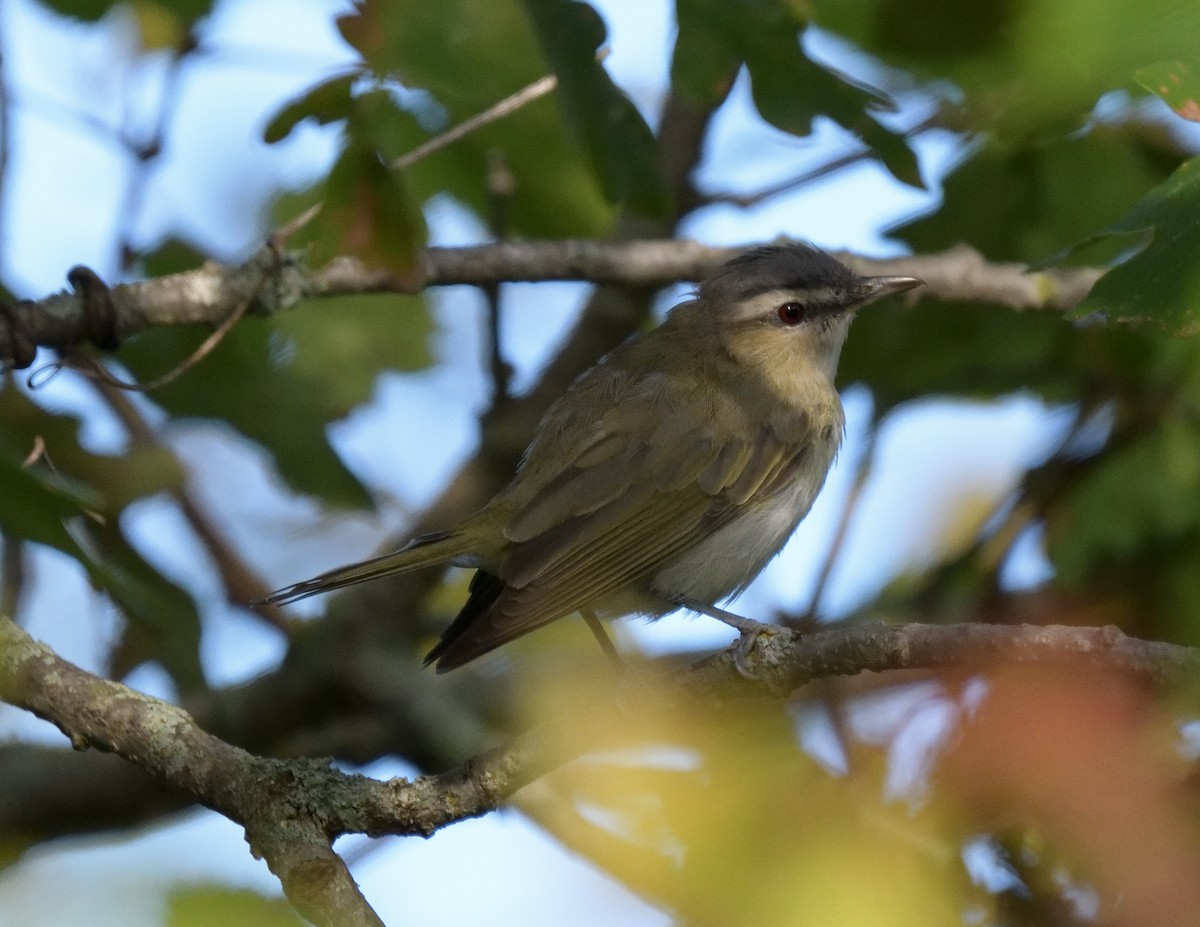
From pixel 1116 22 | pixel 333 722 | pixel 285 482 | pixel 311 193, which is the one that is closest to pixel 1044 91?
pixel 1116 22

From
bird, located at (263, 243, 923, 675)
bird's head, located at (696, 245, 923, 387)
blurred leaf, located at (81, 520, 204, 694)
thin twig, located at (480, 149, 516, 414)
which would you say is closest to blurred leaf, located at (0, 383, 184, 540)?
blurred leaf, located at (81, 520, 204, 694)

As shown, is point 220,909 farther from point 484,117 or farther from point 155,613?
point 484,117

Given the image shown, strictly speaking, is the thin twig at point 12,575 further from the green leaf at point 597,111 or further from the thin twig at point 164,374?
the green leaf at point 597,111

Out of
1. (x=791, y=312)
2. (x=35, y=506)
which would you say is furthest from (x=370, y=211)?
(x=791, y=312)

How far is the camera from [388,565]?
4.18m

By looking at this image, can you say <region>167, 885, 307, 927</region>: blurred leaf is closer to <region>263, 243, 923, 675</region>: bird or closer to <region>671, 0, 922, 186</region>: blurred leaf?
<region>263, 243, 923, 675</region>: bird

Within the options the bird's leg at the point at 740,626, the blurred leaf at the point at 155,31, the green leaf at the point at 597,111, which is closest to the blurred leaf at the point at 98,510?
the bird's leg at the point at 740,626

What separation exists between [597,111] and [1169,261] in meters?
1.50

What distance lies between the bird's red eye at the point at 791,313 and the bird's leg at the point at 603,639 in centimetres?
144

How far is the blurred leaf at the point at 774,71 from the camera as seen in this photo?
12.2 ft

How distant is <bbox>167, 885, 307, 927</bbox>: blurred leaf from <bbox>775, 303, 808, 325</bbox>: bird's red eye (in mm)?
3878

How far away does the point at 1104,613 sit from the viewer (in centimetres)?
434

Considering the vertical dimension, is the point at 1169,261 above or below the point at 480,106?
above

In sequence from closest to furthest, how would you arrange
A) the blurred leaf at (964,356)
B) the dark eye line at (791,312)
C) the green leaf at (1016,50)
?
the green leaf at (1016,50), the blurred leaf at (964,356), the dark eye line at (791,312)
